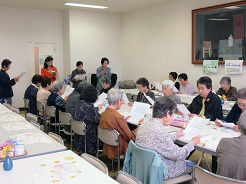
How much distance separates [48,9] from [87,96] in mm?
5914

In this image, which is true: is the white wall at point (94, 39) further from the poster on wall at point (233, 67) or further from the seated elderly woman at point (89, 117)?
the seated elderly woman at point (89, 117)

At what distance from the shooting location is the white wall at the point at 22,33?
8.41m

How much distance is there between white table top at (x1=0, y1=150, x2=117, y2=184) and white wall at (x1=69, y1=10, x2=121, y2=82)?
6.90m

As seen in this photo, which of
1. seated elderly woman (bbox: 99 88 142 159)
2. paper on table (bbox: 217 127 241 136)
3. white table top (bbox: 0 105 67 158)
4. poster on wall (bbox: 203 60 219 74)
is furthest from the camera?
poster on wall (bbox: 203 60 219 74)

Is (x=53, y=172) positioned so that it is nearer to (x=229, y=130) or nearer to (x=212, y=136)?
(x=212, y=136)

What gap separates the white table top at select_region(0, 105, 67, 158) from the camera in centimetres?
257

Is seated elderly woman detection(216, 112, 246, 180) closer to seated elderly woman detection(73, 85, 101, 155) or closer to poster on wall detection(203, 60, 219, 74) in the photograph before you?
seated elderly woman detection(73, 85, 101, 155)

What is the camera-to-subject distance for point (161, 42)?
815 cm

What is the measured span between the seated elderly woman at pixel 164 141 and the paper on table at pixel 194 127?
0.68 ft

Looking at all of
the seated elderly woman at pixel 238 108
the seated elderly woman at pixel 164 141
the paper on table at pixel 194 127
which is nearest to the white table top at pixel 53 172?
the seated elderly woman at pixel 164 141

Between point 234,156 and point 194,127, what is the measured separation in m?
0.83

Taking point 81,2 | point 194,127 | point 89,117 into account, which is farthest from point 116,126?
point 81,2

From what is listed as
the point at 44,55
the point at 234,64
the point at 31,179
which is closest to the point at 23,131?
the point at 31,179

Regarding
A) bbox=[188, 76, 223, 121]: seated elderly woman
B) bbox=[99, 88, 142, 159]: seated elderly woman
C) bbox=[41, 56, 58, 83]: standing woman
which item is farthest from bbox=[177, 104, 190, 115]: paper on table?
bbox=[41, 56, 58, 83]: standing woman
